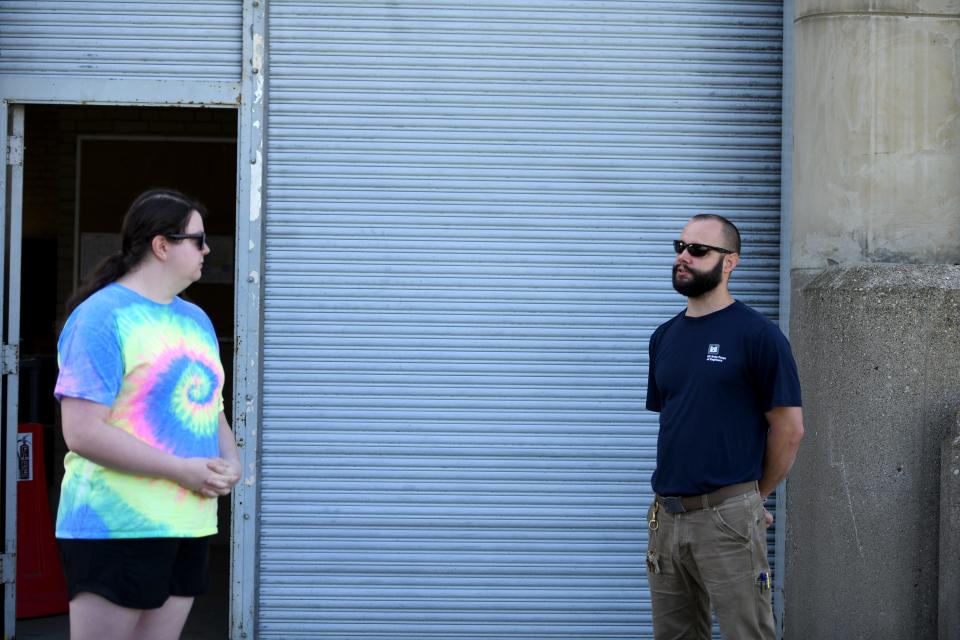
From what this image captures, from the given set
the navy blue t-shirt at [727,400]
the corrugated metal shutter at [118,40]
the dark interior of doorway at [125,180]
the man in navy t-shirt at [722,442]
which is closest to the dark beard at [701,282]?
the man in navy t-shirt at [722,442]

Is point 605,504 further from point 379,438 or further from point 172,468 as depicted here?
point 172,468

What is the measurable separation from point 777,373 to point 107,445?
2.30m

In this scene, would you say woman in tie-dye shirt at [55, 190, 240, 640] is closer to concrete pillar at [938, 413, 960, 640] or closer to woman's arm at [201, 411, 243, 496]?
woman's arm at [201, 411, 243, 496]

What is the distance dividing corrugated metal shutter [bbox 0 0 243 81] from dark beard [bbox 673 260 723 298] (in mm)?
Answer: 2864

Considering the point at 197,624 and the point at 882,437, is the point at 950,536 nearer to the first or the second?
the point at 882,437

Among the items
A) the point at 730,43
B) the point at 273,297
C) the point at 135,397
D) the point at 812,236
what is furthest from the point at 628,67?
the point at 135,397

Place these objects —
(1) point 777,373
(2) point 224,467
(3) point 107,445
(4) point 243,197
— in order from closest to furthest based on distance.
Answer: (3) point 107,445 < (2) point 224,467 < (1) point 777,373 < (4) point 243,197

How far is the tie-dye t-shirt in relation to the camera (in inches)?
132

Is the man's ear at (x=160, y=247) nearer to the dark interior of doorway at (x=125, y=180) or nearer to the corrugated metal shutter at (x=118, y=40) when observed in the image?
Answer: the corrugated metal shutter at (x=118, y=40)

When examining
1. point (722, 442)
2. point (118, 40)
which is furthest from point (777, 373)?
point (118, 40)

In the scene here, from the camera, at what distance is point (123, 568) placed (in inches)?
133

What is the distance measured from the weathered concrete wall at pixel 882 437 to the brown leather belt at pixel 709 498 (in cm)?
136

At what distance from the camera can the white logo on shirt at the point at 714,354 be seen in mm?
4254

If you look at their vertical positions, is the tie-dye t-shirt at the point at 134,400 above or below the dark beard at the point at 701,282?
below
